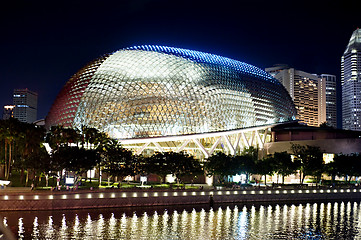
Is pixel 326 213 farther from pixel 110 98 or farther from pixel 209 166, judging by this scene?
pixel 110 98

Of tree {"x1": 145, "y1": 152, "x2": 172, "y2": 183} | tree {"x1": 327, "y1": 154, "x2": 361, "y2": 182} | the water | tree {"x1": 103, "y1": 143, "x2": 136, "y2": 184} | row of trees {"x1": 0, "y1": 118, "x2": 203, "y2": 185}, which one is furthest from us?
tree {"x1": 327, "y1": 154, "x2": 361, "y2": 182}

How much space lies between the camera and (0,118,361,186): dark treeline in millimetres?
62656

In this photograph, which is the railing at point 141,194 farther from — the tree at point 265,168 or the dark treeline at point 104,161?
the tree at point 265,168

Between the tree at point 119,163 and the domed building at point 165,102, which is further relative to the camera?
the domed building at point 165,102

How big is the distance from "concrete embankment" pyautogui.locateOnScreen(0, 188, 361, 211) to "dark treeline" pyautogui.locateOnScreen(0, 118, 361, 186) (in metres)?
10.1

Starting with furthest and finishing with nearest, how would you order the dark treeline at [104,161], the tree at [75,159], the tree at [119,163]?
the tree at [119,163], the dark treeline at [104,161], the tree at [75,159]

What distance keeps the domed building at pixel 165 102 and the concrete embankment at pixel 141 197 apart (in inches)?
971

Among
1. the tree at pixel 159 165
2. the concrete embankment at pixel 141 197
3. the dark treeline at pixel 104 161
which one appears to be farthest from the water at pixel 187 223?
the tree at pixel 159 165

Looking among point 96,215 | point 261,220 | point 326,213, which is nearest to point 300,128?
point 326,213

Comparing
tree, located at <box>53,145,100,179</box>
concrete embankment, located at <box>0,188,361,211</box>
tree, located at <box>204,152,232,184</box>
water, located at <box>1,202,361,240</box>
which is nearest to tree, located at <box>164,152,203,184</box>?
tree, located at <box>204,152,232,184</box>

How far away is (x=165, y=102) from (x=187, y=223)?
45.1m

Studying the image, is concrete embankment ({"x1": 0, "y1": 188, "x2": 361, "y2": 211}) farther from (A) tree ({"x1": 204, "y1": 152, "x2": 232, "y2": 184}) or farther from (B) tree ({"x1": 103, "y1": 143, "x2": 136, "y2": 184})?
(A) tree ({"x1": 204, "y1": 152, "x2": 232, "y2": 184})

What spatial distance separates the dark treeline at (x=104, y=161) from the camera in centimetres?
6266

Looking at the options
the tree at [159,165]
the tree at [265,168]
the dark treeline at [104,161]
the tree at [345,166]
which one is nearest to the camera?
the dark treeline at [104,161]
